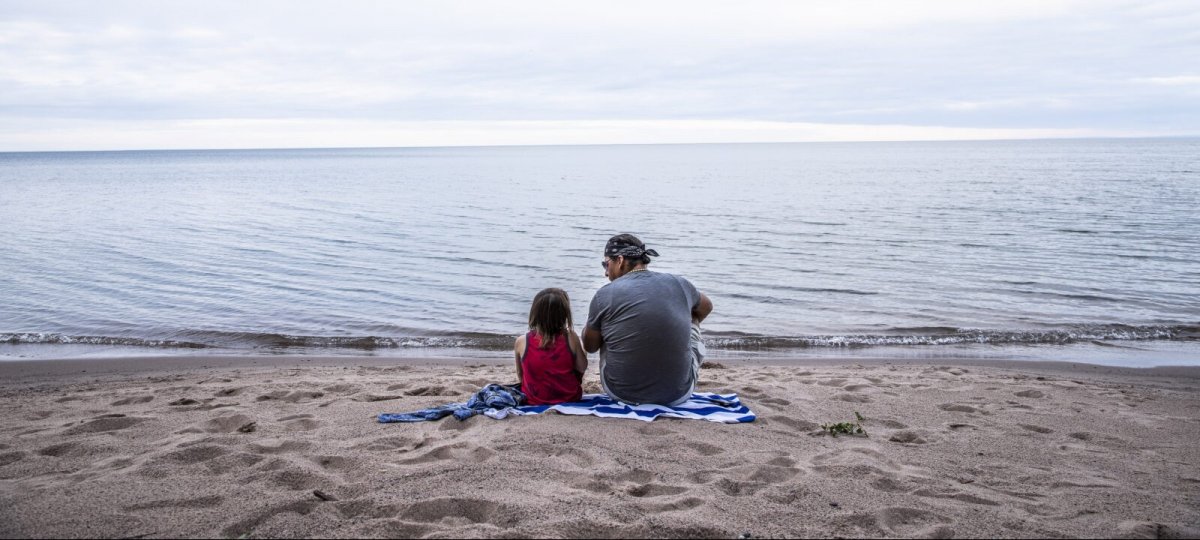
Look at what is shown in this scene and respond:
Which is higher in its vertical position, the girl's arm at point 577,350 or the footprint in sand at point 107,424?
the girl's arm at point 577,350

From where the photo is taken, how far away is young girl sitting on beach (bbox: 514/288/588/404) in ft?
20.3

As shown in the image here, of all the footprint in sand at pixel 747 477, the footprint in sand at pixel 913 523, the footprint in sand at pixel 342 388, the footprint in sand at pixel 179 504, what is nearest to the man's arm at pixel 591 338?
the footprint in sand at pixel 747 477

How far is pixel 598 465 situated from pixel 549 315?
1682mm

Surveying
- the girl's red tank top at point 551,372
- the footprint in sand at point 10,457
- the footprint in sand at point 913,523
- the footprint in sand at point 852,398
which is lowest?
the footprint in sand at point 852,398

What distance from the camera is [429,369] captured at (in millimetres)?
9398

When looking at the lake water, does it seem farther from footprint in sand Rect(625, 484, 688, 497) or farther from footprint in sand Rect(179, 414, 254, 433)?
footprint in sand Rect(625, 484, 688, 497)

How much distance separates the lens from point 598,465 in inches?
188

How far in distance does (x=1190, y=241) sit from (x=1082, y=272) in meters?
6.58

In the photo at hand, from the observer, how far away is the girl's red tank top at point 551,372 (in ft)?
20.6

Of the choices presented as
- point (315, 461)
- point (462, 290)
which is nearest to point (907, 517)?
point (315, 461)

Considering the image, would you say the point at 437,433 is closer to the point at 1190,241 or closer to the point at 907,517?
the point at 907,517

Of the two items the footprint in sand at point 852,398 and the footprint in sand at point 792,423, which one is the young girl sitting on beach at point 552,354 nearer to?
the footprint in sand at point 792,423

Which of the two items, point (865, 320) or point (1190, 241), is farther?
point (1190, 241)

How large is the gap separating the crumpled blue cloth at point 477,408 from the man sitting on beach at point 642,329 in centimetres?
77
